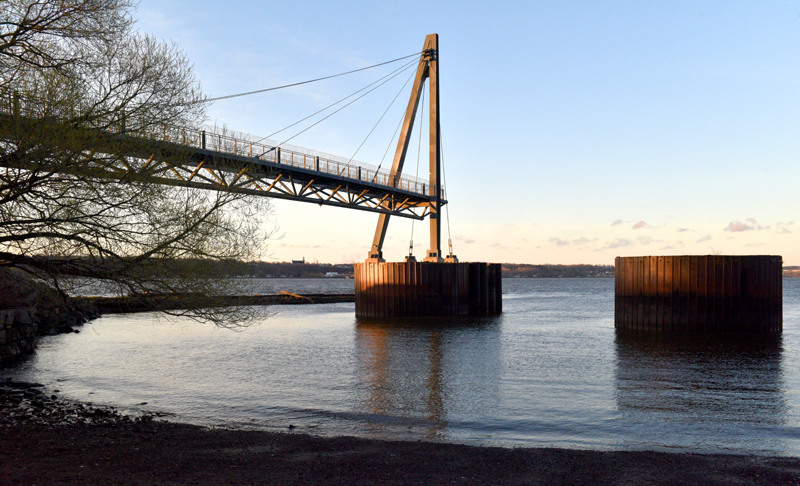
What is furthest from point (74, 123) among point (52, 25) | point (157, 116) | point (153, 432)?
point (153, 432)

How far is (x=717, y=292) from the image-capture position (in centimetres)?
2272

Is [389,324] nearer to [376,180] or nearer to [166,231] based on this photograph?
[376,180]

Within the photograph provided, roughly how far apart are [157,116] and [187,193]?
4.56ft

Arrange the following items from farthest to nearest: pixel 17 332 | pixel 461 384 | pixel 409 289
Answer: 1. pixel 409 289
2. pixel 17 332
3. pixel 461 384

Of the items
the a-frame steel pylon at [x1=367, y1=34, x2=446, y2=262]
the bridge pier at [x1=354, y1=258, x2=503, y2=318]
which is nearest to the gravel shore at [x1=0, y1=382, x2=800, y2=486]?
the bridge pier at [x1=354, y1=258, x2=503, y2=318]

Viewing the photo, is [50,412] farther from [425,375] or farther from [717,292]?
[717,292]

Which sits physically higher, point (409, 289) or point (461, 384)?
point (409, 289)

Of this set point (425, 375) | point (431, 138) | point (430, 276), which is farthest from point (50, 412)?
point (431, 138)

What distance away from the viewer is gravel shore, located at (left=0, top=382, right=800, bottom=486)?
237 inches

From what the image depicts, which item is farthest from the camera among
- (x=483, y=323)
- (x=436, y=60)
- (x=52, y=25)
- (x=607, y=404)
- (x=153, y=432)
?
(x=436, y=60)

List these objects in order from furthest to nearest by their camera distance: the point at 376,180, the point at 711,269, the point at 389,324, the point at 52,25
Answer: the point at 376,180 → the point at 389,324 → the point at 711,269 → the point at 52,25

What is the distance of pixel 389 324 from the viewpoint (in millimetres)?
31188

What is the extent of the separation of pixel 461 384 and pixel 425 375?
1.57m

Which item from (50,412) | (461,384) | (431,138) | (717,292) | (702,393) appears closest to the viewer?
(50,412)
